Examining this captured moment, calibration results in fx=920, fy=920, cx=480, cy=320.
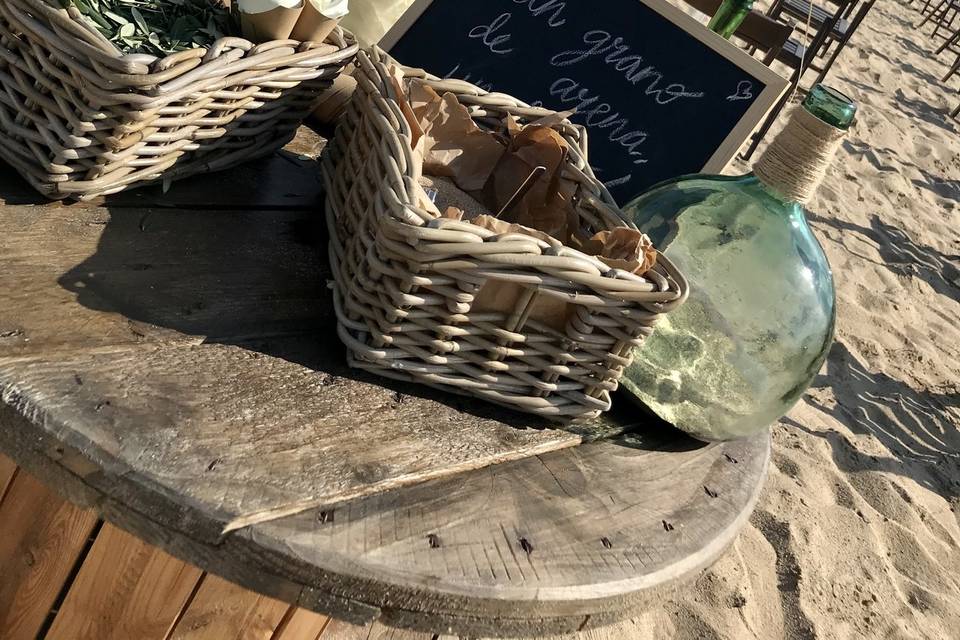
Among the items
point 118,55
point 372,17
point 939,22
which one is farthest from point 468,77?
point 939,22

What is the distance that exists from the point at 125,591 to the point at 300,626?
19cm

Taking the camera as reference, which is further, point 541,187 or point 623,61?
point 623,61

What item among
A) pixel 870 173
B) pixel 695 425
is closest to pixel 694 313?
pixel 695 425

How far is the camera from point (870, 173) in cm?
485

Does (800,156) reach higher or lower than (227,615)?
higher

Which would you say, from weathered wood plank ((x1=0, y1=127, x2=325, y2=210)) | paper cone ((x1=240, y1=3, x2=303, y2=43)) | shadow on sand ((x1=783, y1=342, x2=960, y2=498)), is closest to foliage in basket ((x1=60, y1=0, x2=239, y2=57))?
paper cone ((x1=240, y1=3, x2=303, y2=43))

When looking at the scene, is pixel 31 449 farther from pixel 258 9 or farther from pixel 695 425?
pixel 695 425

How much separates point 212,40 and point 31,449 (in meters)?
0.48

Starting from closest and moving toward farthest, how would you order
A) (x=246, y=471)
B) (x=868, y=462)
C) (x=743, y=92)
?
(x=246, y=471) < (x=743, y=92) < (x=868, y=462)

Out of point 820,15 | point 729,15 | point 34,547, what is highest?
point 820,15

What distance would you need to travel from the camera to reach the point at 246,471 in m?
0.74

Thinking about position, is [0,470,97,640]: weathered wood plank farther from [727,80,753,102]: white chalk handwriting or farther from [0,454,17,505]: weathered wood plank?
[727,80,753,102]: white chalk handwriting

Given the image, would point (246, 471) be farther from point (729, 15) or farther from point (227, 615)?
point (729, 15)

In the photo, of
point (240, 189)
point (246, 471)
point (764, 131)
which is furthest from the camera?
point (764, 131)
